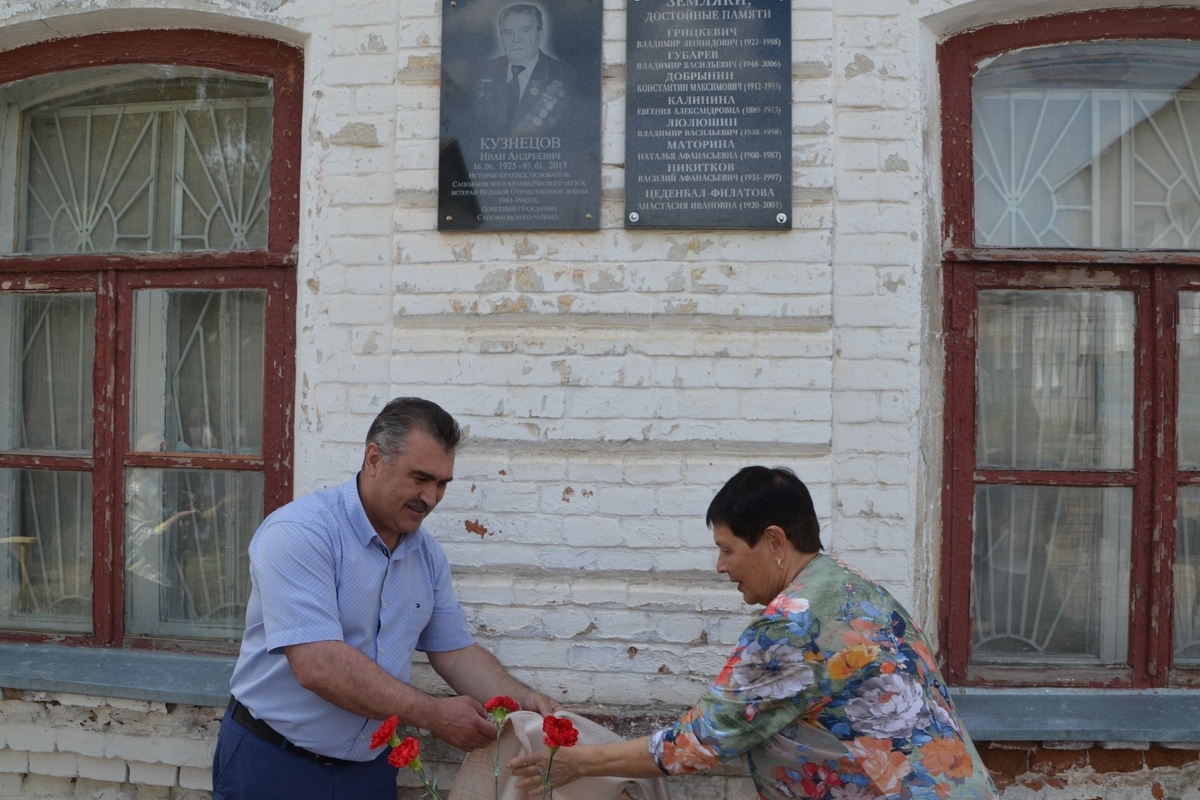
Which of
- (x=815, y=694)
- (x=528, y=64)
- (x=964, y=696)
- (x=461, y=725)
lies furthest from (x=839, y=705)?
(x=528, y=64)

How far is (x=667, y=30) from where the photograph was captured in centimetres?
304

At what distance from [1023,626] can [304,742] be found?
7.29 ft

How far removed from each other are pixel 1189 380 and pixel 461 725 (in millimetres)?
2512

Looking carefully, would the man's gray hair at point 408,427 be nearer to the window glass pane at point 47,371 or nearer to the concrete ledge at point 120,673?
the concrete ledge at point 120,673

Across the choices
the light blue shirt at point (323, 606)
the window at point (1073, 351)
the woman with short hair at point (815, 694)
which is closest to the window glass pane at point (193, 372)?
the light blue shirt at point (323, 606)

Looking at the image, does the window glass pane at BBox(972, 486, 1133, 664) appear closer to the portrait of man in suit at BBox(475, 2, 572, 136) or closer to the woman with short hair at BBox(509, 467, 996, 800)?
the woman with short hair at BBox(509, 467, 996, 800)

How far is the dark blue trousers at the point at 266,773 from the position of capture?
253cm

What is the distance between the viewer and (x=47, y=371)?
3.63 meters

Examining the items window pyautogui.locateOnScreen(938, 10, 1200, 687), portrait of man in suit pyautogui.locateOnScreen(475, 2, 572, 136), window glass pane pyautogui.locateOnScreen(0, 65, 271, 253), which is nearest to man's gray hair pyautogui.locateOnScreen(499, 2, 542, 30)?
portrait of man in suit pyautogui.locateOnScreen(475, 2, 572, 136)

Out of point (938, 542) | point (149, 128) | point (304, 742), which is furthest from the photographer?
point (149, 128)

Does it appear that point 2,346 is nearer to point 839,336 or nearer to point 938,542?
point 839,336

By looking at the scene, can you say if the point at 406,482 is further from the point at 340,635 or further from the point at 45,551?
the point at 45,551

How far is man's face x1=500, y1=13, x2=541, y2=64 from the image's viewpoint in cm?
310

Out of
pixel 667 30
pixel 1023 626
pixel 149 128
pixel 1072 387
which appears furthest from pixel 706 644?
pixel 149 128
